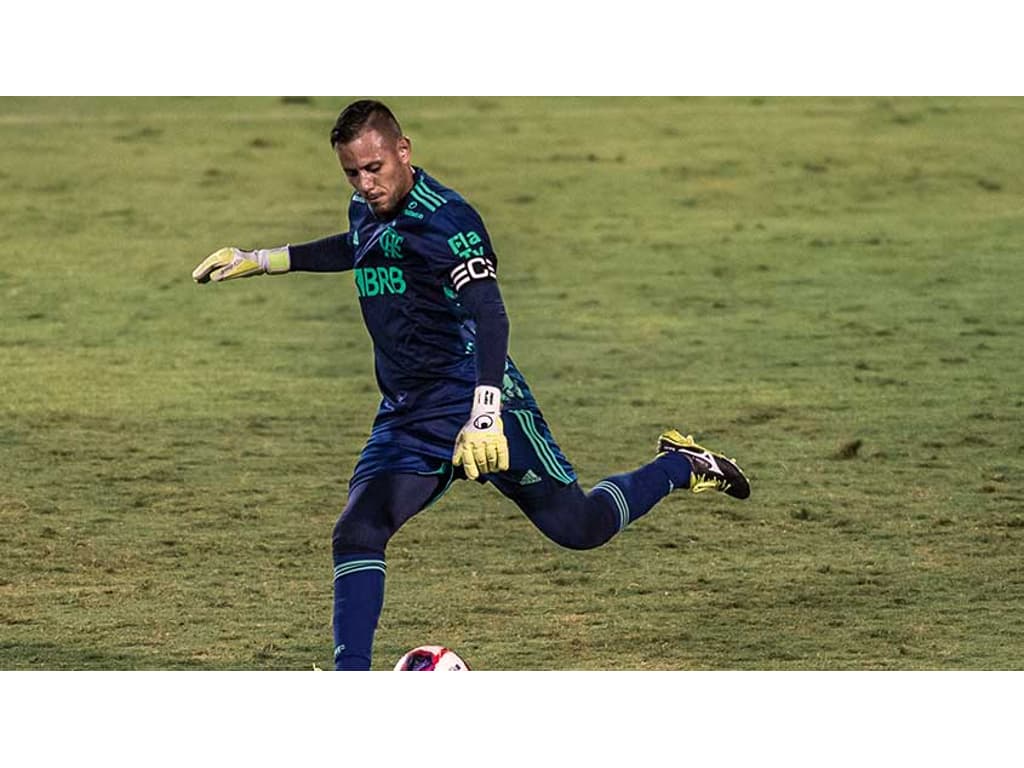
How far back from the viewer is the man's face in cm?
615

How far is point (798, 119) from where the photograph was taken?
18.4 m

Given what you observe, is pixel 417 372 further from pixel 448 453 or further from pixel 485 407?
pixel 485 407

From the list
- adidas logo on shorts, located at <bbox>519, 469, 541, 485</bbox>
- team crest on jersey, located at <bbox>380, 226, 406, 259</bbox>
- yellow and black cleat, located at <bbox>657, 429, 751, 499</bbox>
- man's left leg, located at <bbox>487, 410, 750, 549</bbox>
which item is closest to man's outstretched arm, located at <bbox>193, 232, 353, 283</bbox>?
team crest on jersey, located at <bbox>380, 226, 406, 259</bbox>

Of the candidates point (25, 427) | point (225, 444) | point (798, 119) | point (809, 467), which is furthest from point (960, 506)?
point (798, 119)

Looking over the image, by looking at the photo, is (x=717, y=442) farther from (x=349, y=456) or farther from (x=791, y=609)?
(x=791, y=609)

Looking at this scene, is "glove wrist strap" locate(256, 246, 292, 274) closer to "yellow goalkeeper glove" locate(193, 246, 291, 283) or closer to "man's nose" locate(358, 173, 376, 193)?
"yellow goalkeeper glove" locate(193, 246, 291, 283)

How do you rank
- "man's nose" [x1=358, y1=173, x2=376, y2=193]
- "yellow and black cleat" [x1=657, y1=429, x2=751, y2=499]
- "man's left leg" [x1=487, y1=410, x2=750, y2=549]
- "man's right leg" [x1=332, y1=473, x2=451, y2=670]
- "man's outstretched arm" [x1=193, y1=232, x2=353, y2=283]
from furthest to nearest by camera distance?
"yellow and black cleat" [x1=657, y1=429, x2=751, y2=499] → "man's outstretched arm" [x1=193, y1=232, x2=353, y2=283] → "man's left leg" [x1=487, y1=410, x2=750, y2=549] → "man's nose" [x1=358, y1=173, x2=376, y2=193] → "man's right leg" [x1=332, y1=473, x2=451, y2=670]

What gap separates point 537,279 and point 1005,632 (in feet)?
23.0

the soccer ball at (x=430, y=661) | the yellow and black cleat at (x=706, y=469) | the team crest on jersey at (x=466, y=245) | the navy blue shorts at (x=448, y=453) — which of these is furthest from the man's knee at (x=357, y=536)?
the yellow and black cleat at (x=706, y=469)

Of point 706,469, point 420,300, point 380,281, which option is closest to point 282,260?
point 380,281

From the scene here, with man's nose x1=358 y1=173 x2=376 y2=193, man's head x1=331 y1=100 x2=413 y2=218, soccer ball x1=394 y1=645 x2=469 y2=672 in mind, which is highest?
man's head x1=331 y1=100 x2=413 y2=218

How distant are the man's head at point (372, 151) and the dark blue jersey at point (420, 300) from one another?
0.12m

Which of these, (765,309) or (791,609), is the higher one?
(765,309)

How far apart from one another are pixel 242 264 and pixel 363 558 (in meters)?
1.27
